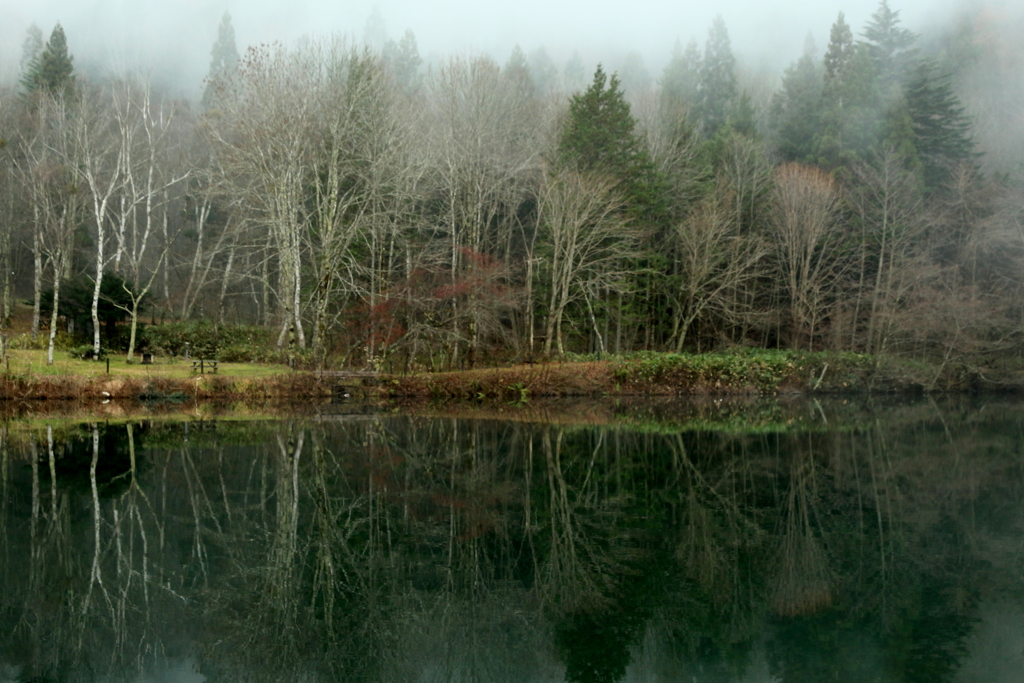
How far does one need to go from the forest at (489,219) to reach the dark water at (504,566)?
1528 cm

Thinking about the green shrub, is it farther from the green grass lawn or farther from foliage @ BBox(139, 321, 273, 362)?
foliage @ BBox(139, 321, 273, 362)

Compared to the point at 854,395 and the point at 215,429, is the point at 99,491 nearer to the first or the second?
the point at 215,429

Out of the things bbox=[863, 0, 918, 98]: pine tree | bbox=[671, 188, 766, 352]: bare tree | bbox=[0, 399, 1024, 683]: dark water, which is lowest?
bbox=[0, 399, 1024, 683]: dark water

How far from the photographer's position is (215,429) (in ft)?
59.6

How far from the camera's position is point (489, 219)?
31375 mm

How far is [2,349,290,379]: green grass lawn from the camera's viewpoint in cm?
2302

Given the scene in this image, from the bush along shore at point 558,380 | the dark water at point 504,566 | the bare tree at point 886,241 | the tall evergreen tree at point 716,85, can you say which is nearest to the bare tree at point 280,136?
the bush along shore at point 558,380

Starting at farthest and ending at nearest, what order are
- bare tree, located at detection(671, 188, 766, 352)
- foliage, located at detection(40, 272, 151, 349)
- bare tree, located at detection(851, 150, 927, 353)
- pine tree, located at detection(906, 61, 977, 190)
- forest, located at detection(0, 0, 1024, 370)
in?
1. pine tree, located at detection(906, 61, 977, 190)
2. bare tree, located at detection(851, 150, 927, 353)
3. bare tree, located at detection(671, 188, 766, 352)
4. forest, located at detection(0, 0, 1024, 370)
5. foliage, located at detection(40, 272, 151, 349)

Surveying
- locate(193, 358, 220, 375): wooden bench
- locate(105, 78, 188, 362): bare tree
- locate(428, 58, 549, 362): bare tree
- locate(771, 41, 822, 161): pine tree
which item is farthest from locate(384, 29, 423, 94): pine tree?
locate(193, 358, 220, 375): wooden bench

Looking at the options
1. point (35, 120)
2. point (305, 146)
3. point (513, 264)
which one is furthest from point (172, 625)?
point (35, 120)

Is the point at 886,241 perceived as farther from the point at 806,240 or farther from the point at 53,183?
the point at 53,183

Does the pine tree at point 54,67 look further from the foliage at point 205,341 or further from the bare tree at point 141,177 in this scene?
the foliage at point 205,341

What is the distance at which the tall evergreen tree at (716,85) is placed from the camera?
169ft

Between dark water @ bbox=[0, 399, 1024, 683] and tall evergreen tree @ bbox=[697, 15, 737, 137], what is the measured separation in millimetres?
38092
